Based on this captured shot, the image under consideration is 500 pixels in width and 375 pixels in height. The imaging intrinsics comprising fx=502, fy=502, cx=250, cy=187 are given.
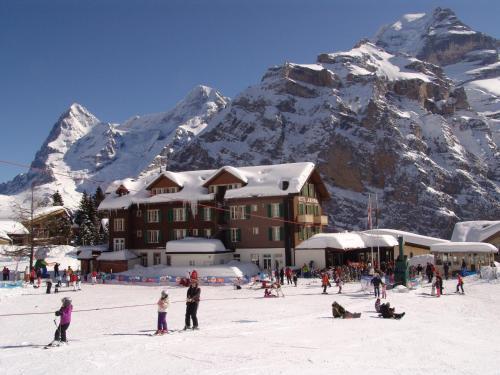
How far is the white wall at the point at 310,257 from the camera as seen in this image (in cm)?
4662

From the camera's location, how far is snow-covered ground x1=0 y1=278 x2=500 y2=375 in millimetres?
12172

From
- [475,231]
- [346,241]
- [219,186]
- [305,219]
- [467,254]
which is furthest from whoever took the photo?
[475,231]

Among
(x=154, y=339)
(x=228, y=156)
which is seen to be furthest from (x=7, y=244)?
(x=228, y=156)

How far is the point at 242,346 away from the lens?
Result: 564 inches

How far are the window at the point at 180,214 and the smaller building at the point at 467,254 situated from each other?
83.3 feet

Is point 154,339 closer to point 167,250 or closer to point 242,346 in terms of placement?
point 242,346

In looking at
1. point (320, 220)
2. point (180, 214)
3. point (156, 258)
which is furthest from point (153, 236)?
point (320, 220)

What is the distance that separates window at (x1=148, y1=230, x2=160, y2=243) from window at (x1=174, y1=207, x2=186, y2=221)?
2.76 metres

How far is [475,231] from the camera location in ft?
231

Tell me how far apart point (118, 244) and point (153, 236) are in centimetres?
462

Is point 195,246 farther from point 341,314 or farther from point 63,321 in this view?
point 63,321

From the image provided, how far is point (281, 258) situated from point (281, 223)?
3498 mm

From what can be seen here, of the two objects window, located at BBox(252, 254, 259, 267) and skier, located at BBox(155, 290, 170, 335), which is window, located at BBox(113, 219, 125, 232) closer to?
window, located at BBox(252, 254, 259, 267)

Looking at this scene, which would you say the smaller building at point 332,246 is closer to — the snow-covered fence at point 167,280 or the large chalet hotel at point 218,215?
the large chalet hotel at point 218,215
